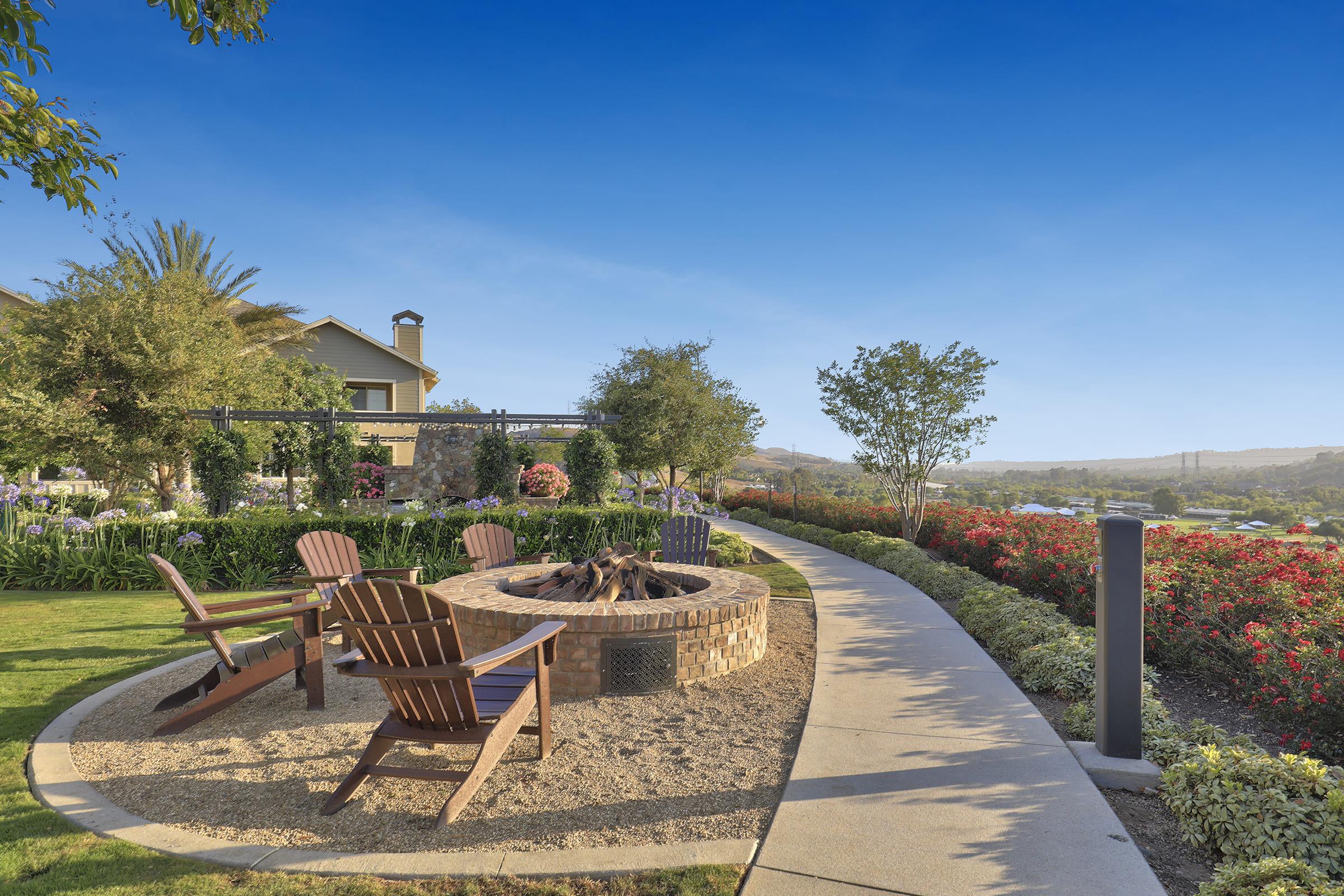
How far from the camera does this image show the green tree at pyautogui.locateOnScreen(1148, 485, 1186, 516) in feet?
31.9

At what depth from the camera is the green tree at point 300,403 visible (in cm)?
1141

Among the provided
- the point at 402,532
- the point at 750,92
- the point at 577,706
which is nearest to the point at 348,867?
the point at 577,706

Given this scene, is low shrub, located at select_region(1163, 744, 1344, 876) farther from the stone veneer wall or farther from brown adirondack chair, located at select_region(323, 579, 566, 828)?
the stone veneer wall

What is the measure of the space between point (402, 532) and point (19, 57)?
5.92 m

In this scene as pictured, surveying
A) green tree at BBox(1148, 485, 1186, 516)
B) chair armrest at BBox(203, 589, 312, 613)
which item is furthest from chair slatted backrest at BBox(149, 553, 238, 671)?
green tree at BBox(1148, 485, 1186, 516)

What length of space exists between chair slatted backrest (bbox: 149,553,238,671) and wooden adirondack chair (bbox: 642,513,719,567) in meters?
4.25

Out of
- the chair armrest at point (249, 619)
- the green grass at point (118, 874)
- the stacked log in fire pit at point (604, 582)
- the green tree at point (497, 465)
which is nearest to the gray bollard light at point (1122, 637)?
the green grass at point (118, 874)

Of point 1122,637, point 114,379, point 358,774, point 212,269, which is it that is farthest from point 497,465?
point 212,269

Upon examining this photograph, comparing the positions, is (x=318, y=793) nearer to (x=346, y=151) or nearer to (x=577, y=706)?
(x=577, y=706)

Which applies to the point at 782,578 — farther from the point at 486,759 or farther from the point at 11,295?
the point at 11,295

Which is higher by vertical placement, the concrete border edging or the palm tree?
the palm tree

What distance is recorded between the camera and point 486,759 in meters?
2.73

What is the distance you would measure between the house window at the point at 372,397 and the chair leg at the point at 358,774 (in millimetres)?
23969

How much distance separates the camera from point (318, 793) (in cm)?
288
